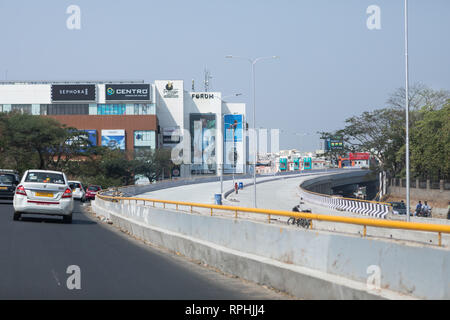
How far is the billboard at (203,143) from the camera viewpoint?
140 metres

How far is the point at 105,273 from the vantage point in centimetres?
1019

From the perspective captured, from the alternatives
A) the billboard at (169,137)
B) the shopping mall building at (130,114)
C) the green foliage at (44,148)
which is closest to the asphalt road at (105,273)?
the green foliage at (44,148)

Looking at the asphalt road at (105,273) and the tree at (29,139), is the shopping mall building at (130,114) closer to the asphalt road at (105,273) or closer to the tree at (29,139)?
the tree at (29,139)

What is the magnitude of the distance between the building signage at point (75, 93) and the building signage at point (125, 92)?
305 cm

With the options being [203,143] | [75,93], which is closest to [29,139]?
[75,93]

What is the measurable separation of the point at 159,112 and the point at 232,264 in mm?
127380

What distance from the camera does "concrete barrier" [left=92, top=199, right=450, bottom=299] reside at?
6.07 meters

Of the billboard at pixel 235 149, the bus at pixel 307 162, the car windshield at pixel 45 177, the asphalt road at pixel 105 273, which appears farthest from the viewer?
the bus at pixel 307 162

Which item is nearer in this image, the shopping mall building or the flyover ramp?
the flyover ramp

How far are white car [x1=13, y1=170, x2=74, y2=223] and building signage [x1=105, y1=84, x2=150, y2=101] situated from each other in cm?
10652

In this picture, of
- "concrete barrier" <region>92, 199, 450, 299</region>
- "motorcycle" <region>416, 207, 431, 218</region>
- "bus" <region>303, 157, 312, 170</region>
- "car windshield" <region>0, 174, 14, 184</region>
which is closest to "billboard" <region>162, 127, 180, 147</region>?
"bus" <region>303, 157, 312, 170</region>

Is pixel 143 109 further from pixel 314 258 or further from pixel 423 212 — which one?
pixel 314 258

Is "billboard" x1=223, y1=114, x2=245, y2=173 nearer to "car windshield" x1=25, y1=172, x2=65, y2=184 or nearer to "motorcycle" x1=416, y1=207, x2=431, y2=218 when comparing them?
"motorcycle" x1=416, y1=207, x2=431, y2=218

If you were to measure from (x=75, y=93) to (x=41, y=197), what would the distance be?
108613 millimetres
